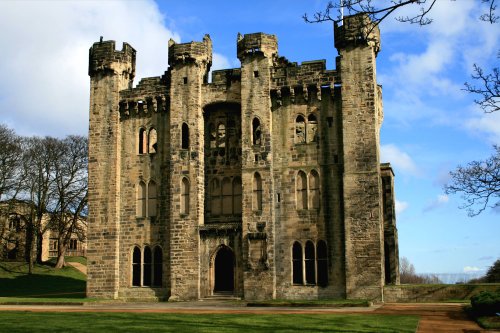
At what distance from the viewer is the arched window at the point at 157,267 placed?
34.6m

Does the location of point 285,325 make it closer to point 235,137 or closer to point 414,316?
point 414,316

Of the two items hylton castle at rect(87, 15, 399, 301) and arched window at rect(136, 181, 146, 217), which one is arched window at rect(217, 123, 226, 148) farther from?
arched window at rect(136, 181, 146, 217)

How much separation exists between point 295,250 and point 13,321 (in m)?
17.0

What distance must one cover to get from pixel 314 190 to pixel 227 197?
540 centimetres

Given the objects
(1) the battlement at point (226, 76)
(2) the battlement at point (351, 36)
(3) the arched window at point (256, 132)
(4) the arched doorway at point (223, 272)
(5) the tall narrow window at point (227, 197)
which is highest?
(2) the battlement at point (351, 36)

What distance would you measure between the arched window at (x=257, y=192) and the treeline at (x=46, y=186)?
2617cm

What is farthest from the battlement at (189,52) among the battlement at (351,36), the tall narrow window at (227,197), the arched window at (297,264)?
the arched window at (297,264)

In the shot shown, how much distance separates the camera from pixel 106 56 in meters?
36.8

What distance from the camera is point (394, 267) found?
35281 mm

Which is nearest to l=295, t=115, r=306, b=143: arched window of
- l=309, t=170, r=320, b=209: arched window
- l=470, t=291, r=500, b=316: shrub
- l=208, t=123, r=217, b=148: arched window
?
l=309, t=170, r=320, b=209: arched window

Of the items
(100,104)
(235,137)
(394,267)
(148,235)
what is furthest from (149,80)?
(394,267)

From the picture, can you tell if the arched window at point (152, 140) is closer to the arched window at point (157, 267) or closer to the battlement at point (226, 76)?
the battlement at point (226, 76)

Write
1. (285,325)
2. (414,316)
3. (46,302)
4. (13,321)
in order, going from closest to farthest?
1. (285,325)
2. (13,321)
3. (414,316)
4. (46,302)

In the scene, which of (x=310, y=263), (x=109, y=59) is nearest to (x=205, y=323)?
(x=310, y=263)
